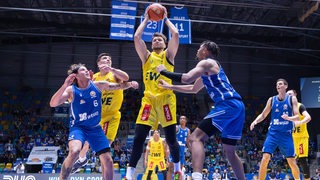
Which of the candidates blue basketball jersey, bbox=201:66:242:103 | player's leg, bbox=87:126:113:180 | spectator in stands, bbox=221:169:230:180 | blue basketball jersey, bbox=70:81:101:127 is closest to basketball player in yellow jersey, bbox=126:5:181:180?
player's leg, bbox=87:126:113:180

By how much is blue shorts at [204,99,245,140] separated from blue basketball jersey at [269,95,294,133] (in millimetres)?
3156

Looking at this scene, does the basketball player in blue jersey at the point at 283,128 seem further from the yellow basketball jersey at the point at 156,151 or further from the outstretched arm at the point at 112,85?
the yellow basketball jersey at the point at 156,151

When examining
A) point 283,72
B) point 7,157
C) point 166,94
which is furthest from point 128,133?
point 166,94

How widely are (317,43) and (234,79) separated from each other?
7.10 metres

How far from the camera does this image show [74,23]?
89.1ft

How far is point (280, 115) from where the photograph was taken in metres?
8.18

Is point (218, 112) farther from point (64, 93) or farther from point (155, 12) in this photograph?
point (64, 93)

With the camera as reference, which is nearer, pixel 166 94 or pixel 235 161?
pixel 235 161

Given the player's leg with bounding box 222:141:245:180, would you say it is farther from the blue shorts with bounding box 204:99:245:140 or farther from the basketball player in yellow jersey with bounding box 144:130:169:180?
the basketball player in yellow jersey with bounding box 144:130:169:180

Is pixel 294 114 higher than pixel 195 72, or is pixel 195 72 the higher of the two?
pixel 195 72

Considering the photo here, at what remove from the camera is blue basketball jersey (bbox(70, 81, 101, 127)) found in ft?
19.2

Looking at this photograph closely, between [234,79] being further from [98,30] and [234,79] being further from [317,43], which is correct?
[98,30]

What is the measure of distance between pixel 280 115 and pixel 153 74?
3.48m

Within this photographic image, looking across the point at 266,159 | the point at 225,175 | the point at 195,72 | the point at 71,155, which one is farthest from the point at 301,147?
the point at 225,175
